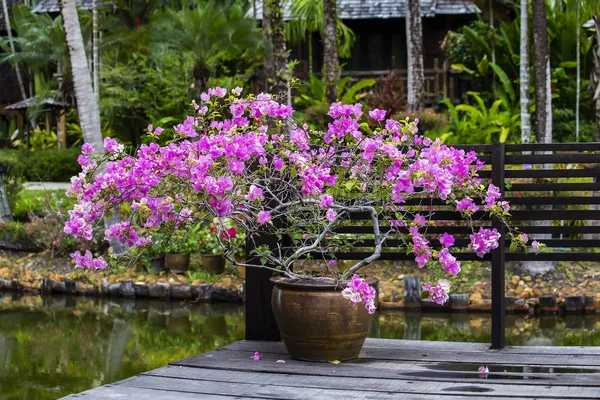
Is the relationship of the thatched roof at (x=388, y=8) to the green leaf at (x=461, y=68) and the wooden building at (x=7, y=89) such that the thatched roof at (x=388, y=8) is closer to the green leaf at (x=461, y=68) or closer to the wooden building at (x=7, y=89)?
the green leaf at (x=461, y=68)

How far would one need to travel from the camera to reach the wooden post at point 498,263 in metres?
7.64

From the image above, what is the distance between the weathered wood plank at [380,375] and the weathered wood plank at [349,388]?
7 centimetres

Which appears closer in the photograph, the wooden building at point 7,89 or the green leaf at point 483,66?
the green leaf at point 483,66

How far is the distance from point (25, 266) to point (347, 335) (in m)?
10.0

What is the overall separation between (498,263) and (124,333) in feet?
16.7

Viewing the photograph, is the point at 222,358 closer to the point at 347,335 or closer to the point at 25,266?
the point at 347,335

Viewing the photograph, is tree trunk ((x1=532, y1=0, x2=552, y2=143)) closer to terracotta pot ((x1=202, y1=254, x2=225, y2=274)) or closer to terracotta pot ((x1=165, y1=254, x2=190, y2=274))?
terracotta pot ((x1=202, y1=254, x2=225, y2=274))

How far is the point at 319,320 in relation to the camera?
6820 mm

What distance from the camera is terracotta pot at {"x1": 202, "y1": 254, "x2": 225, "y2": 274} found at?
1459cm

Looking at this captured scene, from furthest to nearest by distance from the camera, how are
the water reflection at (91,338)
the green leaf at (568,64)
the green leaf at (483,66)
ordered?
the green leaf at (483,66)
the green leaf at (568,64)
the water reflection at (91,338)

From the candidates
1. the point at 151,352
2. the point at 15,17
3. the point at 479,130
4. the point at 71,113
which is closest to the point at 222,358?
the point at 151,352

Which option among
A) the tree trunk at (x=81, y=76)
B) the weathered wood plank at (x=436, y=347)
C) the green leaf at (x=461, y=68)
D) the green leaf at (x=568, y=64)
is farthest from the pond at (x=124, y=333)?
the green leaf at (x=461, y=68)

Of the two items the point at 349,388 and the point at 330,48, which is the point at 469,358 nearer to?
the point at 349,388

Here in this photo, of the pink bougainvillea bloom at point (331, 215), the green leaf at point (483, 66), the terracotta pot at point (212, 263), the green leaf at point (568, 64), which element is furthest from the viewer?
the green leaf at point (483, 66)
